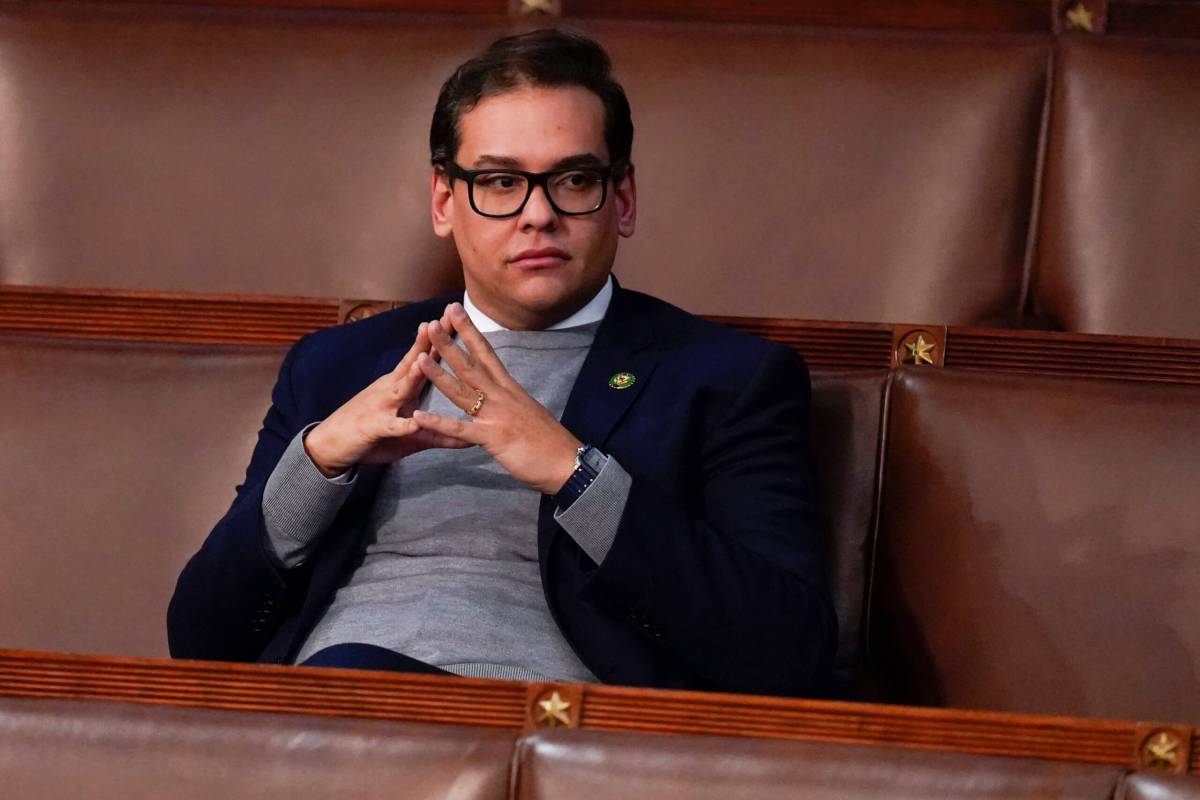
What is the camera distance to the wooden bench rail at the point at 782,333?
0.84 m

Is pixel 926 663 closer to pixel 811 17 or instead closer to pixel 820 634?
pixel 820 634

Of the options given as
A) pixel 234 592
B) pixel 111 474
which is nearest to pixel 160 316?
pixel 111 474

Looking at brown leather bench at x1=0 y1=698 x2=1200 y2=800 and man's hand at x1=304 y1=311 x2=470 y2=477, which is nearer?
brown leather bench at x1=0 y1=698 x2=1200 y2=800

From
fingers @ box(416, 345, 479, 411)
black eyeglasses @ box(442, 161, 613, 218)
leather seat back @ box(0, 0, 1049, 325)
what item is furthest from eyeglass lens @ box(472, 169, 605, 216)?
leather seat back @ box(0, 0, 1049, 325)

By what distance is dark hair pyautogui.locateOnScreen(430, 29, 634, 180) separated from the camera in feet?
2.61

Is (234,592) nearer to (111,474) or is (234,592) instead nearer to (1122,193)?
(111,474)

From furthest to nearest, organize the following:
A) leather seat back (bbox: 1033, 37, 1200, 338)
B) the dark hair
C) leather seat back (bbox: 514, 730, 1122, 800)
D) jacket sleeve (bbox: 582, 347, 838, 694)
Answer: leather seat back (bbox: 1033, 37, 1200, 338) < the dark hair < jacket sleeve (bbox: 582, 347, 838, 694) < leather seat back (bbox: 514, 730, 1122, 800)

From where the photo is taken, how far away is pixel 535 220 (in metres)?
0.77

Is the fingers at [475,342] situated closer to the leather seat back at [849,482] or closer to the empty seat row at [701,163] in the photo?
the leather seat back at [849,482]

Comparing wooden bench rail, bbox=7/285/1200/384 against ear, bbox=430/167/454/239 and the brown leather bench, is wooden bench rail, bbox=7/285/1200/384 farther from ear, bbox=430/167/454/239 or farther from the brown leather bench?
the brown leather bench

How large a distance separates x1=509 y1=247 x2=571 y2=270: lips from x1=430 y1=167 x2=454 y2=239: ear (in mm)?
55

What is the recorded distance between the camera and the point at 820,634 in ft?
2.31

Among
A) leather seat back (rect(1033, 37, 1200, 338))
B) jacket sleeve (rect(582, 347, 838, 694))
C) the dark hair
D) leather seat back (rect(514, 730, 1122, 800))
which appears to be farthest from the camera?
leather seat back (rect(1033, 37, 1200, 338))

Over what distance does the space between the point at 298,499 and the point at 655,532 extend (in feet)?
0.51
